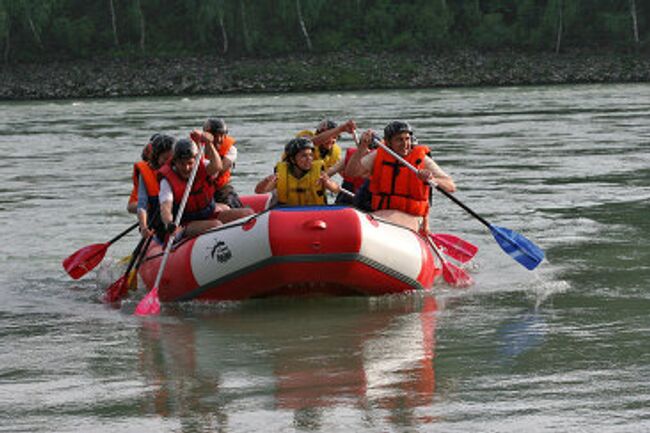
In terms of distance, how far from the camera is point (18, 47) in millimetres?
67938

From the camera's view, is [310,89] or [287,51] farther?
[287,51]

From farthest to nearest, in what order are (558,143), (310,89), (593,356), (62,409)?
(310,89) → (558,143) → (593,356) → (62,409)

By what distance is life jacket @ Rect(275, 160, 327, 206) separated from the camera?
10289 millimetres

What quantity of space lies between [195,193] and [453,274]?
198 cm

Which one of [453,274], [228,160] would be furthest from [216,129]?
[453,274]

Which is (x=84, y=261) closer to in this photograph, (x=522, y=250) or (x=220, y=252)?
(x=220, y=252)

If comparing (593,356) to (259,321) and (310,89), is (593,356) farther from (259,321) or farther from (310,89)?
(310,89)

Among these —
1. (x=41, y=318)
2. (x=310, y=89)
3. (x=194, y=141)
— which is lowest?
(x=310, y=89)

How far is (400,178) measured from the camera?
→ 10.6 m

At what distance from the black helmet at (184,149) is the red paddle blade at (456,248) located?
2347 millimetres

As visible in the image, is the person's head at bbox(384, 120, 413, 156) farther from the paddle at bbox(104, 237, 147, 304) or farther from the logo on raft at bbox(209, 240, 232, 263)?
the paddle at bbox(104, 237, 147, 304)

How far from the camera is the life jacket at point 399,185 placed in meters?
10.6

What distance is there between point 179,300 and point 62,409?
10.0 ft

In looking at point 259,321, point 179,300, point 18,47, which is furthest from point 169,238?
point 18,47
